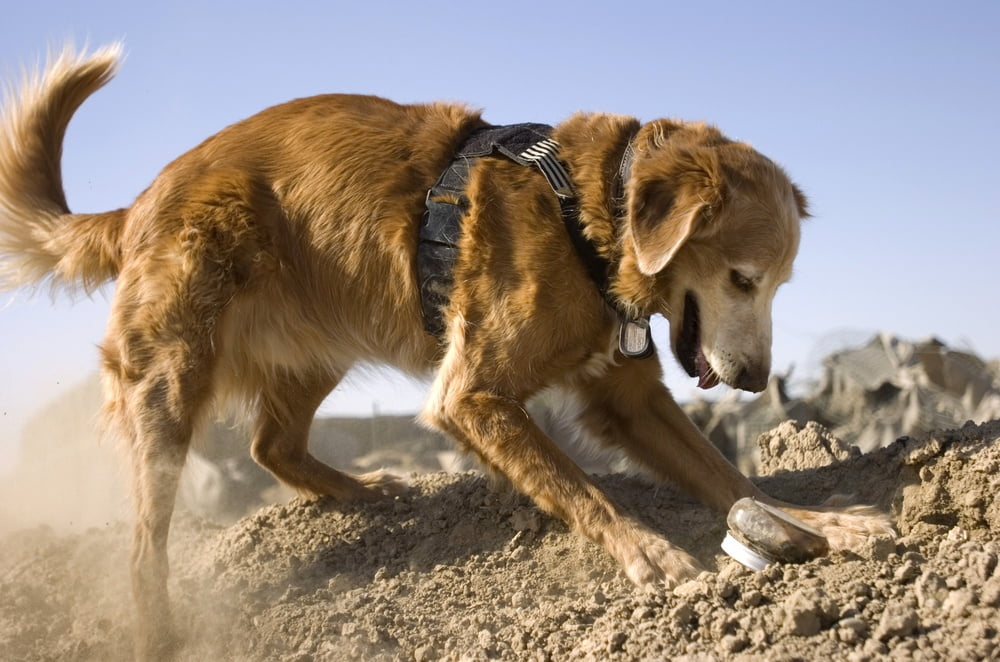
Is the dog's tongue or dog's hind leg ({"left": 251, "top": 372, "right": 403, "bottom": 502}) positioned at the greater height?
the dog's tongue

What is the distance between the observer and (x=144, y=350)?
4.04m

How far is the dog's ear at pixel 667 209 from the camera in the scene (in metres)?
3.58

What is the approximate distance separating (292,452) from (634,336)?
1.90 metres

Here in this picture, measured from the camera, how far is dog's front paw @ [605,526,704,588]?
3424 millimetres

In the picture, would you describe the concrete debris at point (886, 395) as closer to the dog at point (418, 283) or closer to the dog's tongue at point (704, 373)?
the dog's tongue at point (704, 373)

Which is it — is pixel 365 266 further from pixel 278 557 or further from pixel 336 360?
pixel 278 557

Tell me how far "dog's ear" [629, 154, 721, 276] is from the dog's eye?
0.25 m

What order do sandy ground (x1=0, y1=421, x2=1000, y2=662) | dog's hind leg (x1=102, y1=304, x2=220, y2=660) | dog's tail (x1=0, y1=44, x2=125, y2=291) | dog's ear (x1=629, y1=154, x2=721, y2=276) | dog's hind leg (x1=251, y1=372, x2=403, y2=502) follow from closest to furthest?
1. sandy ground (x1=0, y1=421, x2=1000, y2=662)
2. dog's ear (x1=629, y1=154, x2=721, y2=276)
3. dog's hind leg (x1=102, y1=304, x2=220, y2=660)
4. dog's tail (x1=0, y1=44, x2=125, y2=291)
5. dog's hind leg (x1=251, y1=372, x2=403, y2=502)

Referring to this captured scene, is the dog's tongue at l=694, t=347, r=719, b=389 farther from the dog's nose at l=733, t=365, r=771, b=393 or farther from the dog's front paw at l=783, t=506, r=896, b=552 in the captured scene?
the dog's front paw at l=783, t=506, r=896, b=552

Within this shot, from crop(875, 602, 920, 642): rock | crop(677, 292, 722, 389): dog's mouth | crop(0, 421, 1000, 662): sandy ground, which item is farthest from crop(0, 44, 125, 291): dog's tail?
crop(875, 602, 920, 642): rock

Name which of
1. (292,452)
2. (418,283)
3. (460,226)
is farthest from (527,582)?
(292,452)

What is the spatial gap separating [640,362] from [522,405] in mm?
640

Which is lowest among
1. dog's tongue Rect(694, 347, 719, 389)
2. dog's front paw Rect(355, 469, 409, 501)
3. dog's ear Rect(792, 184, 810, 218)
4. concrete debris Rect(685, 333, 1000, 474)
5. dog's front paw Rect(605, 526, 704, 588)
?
concrete debris Rect(685, 333, 1000, 474)

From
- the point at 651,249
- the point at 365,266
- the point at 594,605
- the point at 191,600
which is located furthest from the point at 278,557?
the point at 651,249
